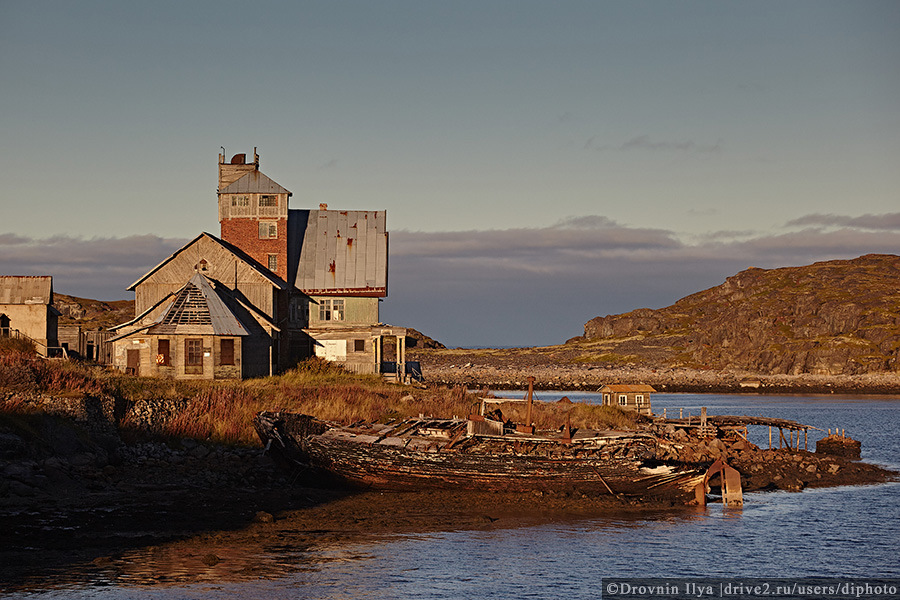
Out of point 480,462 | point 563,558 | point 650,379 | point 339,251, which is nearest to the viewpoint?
point 563,558

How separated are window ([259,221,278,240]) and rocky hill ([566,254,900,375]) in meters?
86.6

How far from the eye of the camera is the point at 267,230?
55844 mm

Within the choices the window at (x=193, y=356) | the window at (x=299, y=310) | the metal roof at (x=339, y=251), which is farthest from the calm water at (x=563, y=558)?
the window at (x=299, y=310)

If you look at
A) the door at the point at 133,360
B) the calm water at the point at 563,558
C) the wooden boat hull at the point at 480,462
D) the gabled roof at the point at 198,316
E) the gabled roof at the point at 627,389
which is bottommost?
the calm water at the point at 563,558

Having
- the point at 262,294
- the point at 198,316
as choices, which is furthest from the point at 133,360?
the point at 262,294

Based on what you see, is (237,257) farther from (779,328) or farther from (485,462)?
(779,328)

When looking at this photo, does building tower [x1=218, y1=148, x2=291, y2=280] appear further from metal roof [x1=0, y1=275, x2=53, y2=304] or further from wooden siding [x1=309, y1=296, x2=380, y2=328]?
metal roof [x1=0, y1=275, x2=53, y2=304]

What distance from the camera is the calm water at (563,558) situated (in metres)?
18.4

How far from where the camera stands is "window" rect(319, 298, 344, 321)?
181ft

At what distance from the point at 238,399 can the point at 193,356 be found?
9716 millimetres

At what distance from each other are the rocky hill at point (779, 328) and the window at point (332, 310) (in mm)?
83556

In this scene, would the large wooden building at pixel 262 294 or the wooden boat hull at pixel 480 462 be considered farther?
the large wooden building at pixel 262 294

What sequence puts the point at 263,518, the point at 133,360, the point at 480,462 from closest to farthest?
the point at 263,518, the point at 480,462, the point at 133,360

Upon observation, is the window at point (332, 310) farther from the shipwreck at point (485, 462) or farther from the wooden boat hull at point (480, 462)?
the wooden boat hull at point (480, 462)
